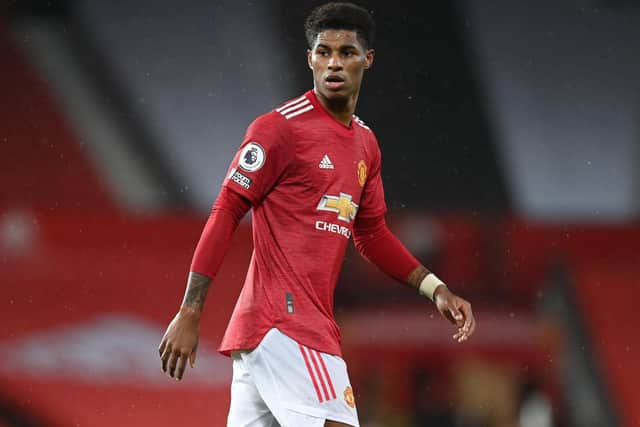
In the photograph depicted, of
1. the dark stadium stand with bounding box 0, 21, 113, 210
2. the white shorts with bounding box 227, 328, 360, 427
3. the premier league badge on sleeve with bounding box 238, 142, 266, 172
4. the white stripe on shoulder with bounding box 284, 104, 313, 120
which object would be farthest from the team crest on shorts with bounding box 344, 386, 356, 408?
the dark stadium stand with bounding box 0, 21, 113, 210

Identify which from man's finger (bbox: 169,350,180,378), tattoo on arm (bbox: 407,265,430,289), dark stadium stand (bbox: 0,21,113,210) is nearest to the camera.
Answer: man's finger (bbox: 169,350,180,378)

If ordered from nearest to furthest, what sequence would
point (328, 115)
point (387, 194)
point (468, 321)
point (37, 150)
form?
point (328, 115) → point (468, 321) → point (387, 194) → point (37, 150)

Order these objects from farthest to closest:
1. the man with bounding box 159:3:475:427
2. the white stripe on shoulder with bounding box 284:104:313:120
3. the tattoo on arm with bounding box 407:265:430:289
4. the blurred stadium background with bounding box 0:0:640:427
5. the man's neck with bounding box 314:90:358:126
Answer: the blurred stadium background with bounding box 0:0:640:427, the tattoo on arm with bounding box 407:265:430:289, the man's neck with bounding box 314:90:358:126, the white stripe on shoulder with bounding box 284:104:313:120, the man with bounding box 159:3:475:427

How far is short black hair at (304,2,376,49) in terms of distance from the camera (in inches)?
122

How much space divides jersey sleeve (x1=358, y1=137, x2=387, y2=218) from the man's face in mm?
237

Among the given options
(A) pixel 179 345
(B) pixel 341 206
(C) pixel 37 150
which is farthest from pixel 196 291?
(C) pixel 37 150

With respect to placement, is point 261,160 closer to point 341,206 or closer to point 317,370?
point 341,206

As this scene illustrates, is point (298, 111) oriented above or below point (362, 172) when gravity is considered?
above

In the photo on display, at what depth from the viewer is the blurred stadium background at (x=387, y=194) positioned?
6.98m

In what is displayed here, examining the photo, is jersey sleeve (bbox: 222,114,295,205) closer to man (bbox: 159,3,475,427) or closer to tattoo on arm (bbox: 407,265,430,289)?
man (bbox: 159,3,475,427)

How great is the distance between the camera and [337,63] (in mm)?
3057

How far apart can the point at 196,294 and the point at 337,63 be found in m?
0.77

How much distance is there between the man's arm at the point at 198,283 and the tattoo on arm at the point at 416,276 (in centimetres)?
65

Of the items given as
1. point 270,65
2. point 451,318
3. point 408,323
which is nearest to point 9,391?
point 408,323
